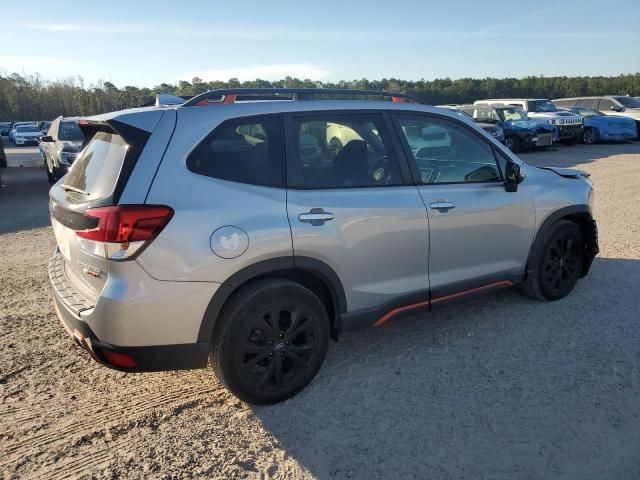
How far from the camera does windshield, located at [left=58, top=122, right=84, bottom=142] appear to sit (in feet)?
44.4

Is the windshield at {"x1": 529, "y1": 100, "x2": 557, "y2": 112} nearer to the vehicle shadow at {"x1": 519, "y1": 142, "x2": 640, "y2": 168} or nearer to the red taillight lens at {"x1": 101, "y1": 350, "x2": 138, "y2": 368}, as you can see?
the vehicle shadow at {"x1": 519, "y1": 142, "x2": 640, "y2": 168}

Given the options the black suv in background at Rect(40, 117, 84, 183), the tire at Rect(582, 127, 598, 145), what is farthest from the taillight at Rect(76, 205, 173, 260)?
the tire at Rect(582, 127, 598, 145)

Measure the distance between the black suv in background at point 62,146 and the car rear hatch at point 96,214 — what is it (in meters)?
10.2

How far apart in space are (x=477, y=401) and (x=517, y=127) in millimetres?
17479

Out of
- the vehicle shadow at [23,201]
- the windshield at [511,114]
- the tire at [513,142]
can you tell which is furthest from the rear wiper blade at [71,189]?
the windshield at [511,114]

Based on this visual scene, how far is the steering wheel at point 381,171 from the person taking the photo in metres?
3.64

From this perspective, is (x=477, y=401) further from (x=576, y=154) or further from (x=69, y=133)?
(x=576, y=154)

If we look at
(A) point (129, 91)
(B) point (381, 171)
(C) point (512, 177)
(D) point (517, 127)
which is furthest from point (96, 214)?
(A) point (129, 91)

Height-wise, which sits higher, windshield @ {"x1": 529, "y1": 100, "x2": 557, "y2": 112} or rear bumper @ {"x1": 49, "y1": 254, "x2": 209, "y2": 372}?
windshield @ {"x1": 529, "y1": 100, "x2": 557, "y2": 112}

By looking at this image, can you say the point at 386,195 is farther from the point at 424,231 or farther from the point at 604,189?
the point at 604,189

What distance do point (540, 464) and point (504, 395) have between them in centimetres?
64

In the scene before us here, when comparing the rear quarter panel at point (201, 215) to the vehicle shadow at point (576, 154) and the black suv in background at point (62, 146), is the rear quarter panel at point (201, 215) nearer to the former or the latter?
the black suv in background at point (62, 146)

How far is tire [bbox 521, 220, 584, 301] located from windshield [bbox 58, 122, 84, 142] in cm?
1205

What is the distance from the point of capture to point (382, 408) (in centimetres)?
322
